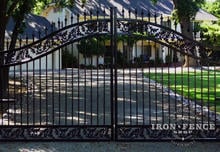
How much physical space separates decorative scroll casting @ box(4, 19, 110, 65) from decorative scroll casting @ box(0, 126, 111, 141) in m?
1.34

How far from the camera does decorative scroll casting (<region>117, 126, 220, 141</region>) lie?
365 inches

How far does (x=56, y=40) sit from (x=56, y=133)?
5.93ft

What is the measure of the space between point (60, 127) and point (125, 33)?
2192 millimetres

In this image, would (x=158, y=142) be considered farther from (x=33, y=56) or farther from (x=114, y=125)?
(x=33, y=56)

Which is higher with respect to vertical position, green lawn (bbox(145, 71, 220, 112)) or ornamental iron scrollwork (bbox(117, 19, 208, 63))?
ornamental iron scrollwork (bbox(117, 19, 208, 63))

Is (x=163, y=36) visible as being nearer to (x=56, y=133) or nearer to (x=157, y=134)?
(x=157, y=134)

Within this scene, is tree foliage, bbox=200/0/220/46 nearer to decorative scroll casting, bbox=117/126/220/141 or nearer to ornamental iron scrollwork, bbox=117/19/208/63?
ornamental iron scrollwork, bbox=117/19/208/63

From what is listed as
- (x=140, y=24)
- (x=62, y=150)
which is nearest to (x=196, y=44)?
(x=140, y=24)

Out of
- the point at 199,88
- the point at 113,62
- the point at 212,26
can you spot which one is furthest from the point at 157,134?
the point at 212,26

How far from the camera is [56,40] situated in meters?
9.64

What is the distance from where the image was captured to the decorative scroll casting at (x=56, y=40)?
950 centimetres

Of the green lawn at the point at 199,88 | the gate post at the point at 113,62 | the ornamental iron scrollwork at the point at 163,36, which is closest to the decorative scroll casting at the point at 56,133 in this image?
the gate post at the point at 113,62

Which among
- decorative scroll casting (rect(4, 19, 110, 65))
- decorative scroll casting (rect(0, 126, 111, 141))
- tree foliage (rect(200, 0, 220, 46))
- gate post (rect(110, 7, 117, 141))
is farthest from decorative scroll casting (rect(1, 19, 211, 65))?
tree foliage (rect(200, 0, 220, 46))

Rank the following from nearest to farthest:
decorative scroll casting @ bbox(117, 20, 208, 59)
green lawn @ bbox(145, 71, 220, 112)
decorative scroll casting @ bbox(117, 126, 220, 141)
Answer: decorative scroll casting @ bbox(117, 126, 220, 141), decorative scroll casting @ bbox(117, 20, 208, 59), green lawn @ bbox(145, 71, 220, 112)
